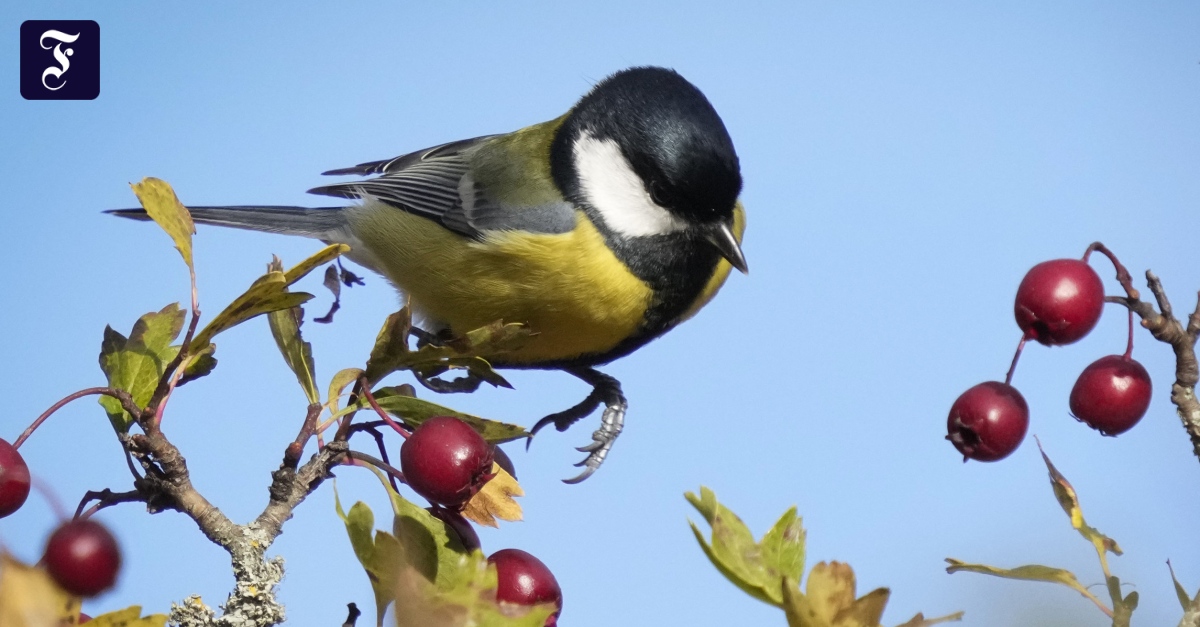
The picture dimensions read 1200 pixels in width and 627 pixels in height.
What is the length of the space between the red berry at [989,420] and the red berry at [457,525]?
0.51m

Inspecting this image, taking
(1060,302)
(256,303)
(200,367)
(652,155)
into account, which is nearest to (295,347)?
(200,367)

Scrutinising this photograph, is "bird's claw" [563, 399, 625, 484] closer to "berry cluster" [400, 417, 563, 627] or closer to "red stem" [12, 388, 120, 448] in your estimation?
"berry cluster" [400, 417, 563, 627]

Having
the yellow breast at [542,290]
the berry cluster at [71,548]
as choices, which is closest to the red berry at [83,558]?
the berry cluster at [71,548]

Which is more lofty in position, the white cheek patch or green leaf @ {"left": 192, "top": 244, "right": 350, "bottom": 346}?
the white cheek patch

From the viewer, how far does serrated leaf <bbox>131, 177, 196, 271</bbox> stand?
1016 mm

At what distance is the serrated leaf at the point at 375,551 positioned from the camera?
909 mm

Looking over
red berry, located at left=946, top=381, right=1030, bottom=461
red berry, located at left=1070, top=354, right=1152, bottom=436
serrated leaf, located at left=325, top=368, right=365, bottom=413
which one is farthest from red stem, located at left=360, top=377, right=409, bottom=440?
red berry, located at left=1070, top=354, right=1152, bottom=436

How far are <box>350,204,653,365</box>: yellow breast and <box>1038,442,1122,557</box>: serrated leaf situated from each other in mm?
1080

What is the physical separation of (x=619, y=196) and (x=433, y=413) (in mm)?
1030

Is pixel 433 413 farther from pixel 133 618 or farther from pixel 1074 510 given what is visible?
pixel 1074 510

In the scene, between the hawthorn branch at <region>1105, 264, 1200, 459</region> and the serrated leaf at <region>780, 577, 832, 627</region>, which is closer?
the serrated leaf at <region>780, 577, 832, 627</region>

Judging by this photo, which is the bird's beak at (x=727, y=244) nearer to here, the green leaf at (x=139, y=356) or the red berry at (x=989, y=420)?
the red berry at (x=989, y=420)

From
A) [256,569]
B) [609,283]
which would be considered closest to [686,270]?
[609,283]

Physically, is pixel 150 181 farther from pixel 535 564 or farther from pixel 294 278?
pixel 535 564
